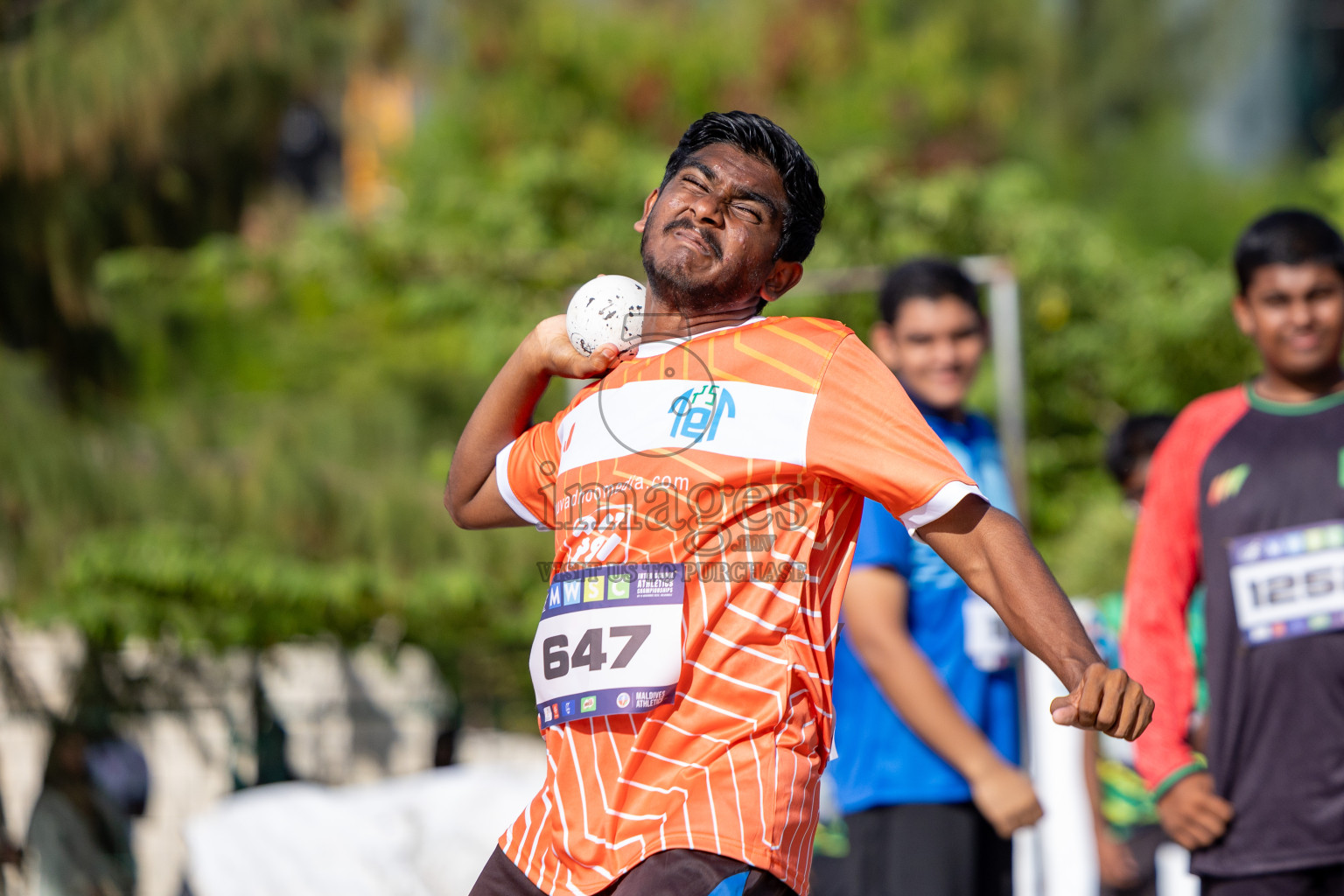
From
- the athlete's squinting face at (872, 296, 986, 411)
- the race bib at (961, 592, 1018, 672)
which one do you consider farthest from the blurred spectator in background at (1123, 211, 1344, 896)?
the athlete's squinting face at (872, 296, 986, 411)

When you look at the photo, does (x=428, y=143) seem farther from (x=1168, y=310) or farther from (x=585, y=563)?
(x=585, y=563)

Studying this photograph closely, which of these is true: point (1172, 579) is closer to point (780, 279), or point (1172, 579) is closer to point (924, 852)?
point (924, 852)

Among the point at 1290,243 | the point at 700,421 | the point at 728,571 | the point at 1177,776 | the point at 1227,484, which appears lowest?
the point at 1177,776

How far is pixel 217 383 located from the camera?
9.75m

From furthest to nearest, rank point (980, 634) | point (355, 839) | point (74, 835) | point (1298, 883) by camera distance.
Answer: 1. point (74, 835)
2. point (355, 839)
3. point (980, 634)
4. point (1298, 883)

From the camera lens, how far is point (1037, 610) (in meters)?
1.75

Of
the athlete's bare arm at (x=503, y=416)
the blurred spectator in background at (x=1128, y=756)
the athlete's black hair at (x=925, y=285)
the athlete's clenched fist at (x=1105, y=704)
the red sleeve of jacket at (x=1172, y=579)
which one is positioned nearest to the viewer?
the athlete's clenched fist at (x=1105, y=704)

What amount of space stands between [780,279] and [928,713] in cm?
125

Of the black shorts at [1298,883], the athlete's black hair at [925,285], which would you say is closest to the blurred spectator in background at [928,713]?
the athlete's black hair at [925,285]

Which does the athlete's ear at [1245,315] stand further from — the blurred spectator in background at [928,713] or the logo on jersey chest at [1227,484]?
the blurred spectator in background at [928,713]

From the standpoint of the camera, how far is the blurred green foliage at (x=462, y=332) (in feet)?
24.4

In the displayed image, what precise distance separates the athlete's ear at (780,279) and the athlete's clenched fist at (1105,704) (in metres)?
0.74

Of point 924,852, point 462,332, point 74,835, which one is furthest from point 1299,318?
point 462,332

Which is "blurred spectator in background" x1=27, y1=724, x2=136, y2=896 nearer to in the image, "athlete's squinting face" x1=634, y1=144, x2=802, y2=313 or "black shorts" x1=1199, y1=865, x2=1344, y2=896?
"black shorts" x1=1199, y1=865, x2=1344, y2=896
